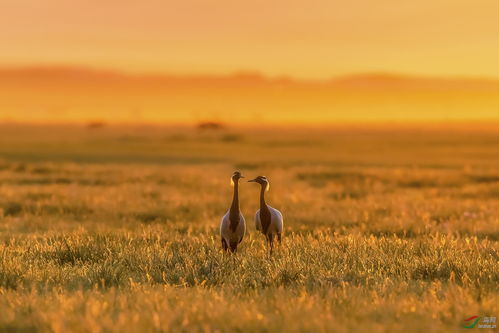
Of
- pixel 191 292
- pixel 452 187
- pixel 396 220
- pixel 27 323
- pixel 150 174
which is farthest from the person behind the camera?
pixel 150 174

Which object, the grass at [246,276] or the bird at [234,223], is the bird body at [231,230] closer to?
the bird at [234,223]

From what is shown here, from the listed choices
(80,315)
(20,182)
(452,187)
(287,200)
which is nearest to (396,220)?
(287,200)

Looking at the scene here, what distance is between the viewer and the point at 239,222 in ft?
29.0

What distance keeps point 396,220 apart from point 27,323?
977cm

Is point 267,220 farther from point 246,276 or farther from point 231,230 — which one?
point 246,276

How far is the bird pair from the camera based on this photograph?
8852mm

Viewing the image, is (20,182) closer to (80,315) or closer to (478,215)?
(478,215)

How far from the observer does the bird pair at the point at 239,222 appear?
8852mm

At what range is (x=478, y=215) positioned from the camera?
1532 centimetres

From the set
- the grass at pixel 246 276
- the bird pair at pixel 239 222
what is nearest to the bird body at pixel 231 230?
the bird pair at pixel 239 222

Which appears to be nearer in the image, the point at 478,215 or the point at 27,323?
the point at 27,323

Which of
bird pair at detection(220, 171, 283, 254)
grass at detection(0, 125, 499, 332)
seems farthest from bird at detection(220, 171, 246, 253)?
grass at detection(0, 125, 499, 332)

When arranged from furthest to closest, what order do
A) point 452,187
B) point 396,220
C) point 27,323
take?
point 452,187, point 396,220, point 27,323

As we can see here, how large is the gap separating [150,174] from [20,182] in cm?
600
